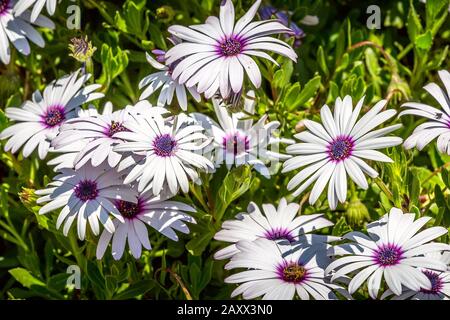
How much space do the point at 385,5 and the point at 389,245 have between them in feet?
4.17

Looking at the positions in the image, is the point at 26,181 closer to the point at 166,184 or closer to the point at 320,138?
the point at 166,184

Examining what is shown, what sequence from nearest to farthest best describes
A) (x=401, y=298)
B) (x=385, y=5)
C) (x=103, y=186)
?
(x=401, y=298) → (x=103, y=186) → (x=385, y=5)

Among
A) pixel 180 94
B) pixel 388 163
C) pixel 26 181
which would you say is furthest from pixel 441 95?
pixel 26 181

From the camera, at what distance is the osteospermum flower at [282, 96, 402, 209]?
1.61m

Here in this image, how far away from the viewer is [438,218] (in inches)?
68.1

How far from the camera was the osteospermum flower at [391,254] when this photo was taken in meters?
1.48

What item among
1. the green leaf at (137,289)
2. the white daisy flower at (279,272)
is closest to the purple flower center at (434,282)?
the white daisy flower at (279,272)

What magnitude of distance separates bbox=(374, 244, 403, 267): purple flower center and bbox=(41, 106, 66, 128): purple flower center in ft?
2.80

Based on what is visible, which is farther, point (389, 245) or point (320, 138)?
point (320, 138)

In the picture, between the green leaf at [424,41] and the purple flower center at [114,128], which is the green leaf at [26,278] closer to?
the purple flower center at [114,128]

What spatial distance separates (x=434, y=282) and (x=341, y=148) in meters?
0.34

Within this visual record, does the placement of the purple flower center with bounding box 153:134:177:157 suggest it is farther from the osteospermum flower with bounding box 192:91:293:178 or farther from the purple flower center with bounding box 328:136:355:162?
the purple flower center with bounding box 328:136:355:162

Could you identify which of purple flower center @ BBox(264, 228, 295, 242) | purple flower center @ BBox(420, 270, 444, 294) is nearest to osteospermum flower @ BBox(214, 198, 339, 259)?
purple flower center @ BBox(264, 228, 295, 242)

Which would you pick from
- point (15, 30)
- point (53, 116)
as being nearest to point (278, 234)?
point (53, 116)
